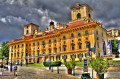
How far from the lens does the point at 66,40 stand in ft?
195

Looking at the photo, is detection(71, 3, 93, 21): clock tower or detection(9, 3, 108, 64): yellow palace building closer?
detection(9, 3, 108, 64): yellow palace building

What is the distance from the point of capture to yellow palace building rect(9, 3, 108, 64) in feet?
177

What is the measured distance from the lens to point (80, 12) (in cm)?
6550

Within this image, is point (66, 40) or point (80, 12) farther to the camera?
point (80, 12)

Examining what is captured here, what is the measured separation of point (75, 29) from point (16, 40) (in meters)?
40.7

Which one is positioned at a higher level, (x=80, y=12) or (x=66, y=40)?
(x=80, y=12)

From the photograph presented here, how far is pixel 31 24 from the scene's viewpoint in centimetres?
8669

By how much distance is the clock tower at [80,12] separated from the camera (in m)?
64.2

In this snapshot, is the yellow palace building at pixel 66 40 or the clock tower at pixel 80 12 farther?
the clock tower at pixel 80 12

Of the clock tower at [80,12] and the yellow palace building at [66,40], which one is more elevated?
the clock tower at [80,12]

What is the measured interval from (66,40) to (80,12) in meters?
15.5

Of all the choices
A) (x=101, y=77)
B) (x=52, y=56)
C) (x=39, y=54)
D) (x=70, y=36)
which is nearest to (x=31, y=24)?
(x=39, y=54)

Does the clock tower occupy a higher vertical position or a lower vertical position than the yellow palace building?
higher

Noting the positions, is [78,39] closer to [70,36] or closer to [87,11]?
[70,36]
